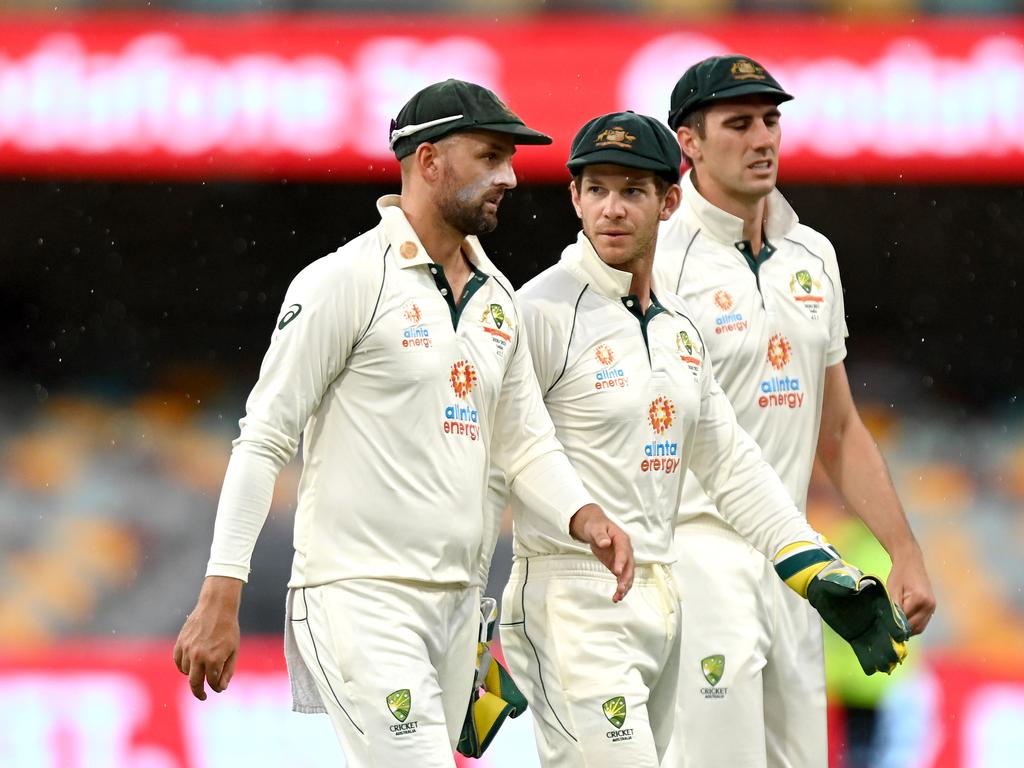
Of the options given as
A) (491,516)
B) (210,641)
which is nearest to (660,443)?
(491,516)

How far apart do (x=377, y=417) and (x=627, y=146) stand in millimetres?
981

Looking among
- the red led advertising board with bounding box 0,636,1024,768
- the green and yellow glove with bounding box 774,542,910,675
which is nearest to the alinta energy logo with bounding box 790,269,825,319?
the green and yellow glove with bounding box 774,542,910,675

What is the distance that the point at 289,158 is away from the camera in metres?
9.23

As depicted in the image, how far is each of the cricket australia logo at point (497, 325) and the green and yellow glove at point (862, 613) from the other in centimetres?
94

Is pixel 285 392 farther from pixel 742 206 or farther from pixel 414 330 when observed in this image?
pixel 742 206

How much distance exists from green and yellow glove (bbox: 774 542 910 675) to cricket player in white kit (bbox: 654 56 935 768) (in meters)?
0.39

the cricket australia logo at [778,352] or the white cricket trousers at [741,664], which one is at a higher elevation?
the cricket australia logo at [778,352]

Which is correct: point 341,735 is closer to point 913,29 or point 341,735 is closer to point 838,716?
point 838,716

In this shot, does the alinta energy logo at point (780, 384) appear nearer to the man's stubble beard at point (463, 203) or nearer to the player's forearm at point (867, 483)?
the player's forearm at point (867, 483)

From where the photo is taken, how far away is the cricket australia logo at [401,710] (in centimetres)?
355

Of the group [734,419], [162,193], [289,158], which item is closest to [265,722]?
[289,158]

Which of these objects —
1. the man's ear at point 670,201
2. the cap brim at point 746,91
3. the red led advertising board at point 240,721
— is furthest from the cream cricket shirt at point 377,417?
the red led advertising board at point 240,721

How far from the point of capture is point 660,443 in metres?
4.16

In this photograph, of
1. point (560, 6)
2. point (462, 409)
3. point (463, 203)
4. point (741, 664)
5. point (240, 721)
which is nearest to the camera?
point (462, 409)
